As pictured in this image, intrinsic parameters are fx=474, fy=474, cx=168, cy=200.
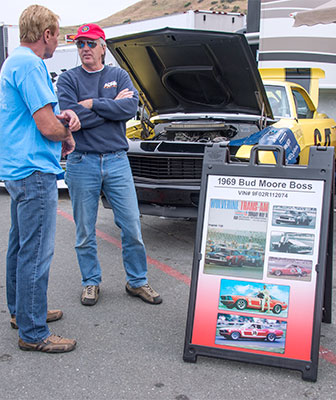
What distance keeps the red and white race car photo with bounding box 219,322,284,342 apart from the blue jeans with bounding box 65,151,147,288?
1.16 m

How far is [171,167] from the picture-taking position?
4.81 m

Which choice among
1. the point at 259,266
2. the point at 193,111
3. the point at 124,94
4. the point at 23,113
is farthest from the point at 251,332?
the point at 193,111

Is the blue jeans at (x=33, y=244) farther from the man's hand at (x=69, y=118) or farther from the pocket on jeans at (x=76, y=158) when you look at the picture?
the pocket on jeans at (x=76, y=158)

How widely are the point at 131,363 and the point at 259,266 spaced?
3.09 ft

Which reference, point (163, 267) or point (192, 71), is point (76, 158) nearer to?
point (163, 267)

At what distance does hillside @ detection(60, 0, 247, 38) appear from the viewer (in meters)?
73.1

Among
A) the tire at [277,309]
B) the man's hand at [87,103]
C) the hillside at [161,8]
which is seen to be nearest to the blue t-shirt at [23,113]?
the man's hand at [87,103]

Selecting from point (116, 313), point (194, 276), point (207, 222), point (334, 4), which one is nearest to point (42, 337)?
point (116, 313)

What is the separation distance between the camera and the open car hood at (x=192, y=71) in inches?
182

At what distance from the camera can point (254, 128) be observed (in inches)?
210

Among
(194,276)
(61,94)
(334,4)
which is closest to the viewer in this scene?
(194,276)

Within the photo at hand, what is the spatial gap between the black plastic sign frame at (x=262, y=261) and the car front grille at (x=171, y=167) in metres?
1.86

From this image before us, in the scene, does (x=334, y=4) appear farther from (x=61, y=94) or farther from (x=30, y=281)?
(x=30, y=281)

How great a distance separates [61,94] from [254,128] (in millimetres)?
2564
